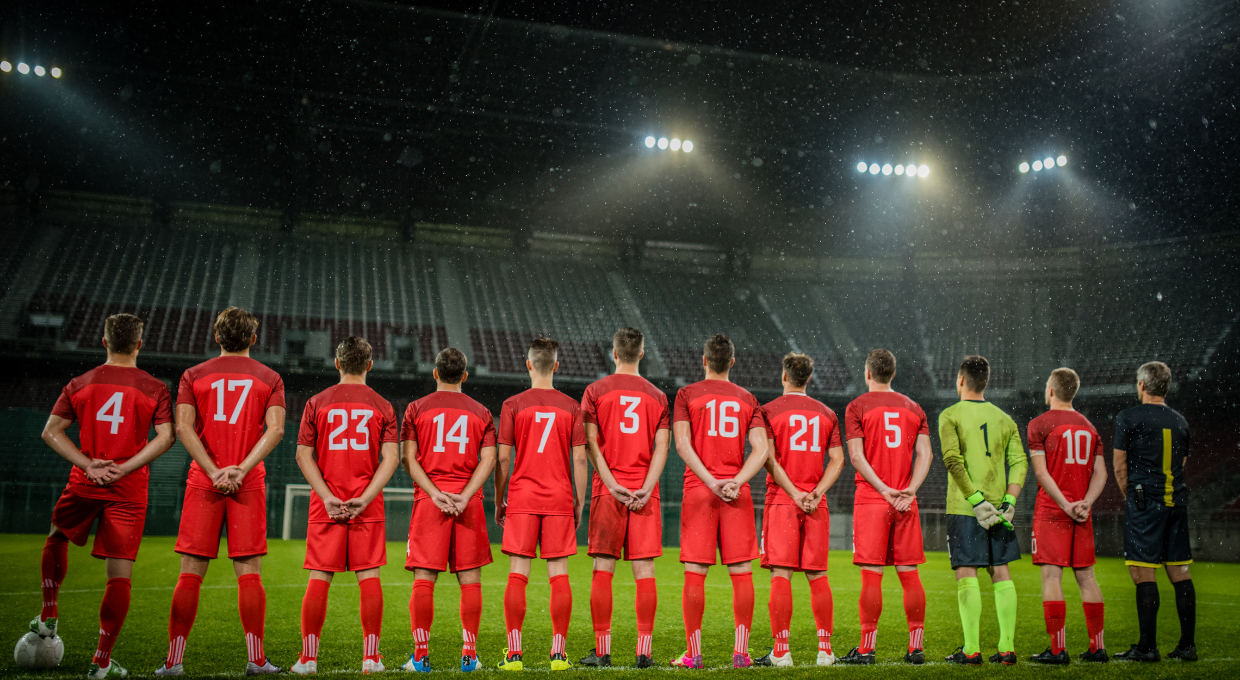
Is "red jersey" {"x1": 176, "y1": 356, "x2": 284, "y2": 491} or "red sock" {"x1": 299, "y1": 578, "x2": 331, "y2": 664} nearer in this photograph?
"red sock" {"x1": 299, "y1": 578, "x2": 331, "y2": 664}

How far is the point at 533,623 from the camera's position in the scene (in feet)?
26.0

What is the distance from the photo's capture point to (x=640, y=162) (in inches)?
1067

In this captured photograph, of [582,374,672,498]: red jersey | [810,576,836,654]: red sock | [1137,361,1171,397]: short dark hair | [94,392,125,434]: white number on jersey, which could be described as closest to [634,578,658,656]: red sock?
[582,374,672,498]: red jersey

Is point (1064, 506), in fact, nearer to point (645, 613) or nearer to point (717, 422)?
point (717, 422)

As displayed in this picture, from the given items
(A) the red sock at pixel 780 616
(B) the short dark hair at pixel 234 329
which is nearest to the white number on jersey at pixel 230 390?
(B) the short dark hair at pixel 234 329

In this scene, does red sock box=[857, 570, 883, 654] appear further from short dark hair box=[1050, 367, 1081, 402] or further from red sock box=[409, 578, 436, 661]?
red sock box=[409, 578, 436, 661]

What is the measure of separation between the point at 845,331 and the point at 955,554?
2367 centimetres

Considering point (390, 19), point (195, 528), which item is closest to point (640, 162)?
point (390, 19)

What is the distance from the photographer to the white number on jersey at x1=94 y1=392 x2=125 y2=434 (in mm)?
4902

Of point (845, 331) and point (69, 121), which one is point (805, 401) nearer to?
point (845, 331)

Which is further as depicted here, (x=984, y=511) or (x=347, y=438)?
(x=984, y=511)

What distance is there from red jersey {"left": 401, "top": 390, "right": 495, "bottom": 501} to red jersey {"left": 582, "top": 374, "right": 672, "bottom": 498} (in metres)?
0.70

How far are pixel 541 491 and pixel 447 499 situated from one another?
1.91 ft

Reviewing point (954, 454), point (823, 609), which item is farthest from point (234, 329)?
point (954, 454)
